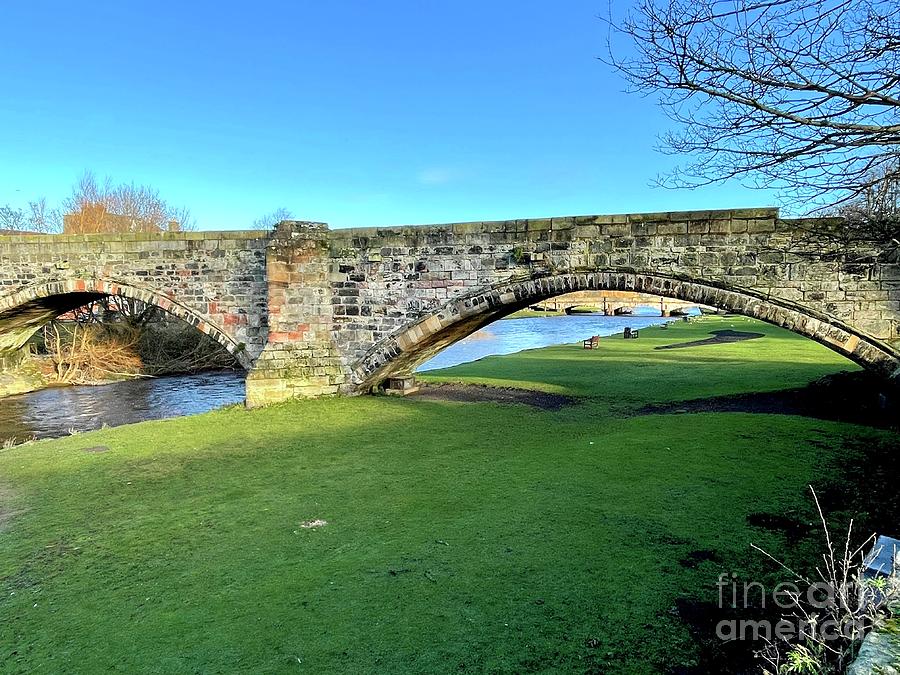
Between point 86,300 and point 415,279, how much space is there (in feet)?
32.8

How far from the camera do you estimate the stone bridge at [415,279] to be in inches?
317

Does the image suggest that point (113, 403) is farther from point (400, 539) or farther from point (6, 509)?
point (400, 539)

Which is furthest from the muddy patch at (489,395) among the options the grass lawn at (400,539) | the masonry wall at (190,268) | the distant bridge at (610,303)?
the distant bridge at (610,303)

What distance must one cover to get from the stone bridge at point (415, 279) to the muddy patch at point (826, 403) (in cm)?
66

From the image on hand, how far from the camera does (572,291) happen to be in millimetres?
9820

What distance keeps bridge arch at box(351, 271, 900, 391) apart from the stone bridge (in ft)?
0.07

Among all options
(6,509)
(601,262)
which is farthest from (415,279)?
(6,509)

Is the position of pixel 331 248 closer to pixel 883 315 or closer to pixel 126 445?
pixel 126 445

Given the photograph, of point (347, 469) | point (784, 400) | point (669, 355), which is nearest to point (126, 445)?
point (347, 469)

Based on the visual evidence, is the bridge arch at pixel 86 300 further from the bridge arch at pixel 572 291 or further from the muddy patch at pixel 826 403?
the muddy patch at pixel 826 403

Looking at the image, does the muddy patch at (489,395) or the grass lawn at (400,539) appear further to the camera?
the muddy patch at (489,395)

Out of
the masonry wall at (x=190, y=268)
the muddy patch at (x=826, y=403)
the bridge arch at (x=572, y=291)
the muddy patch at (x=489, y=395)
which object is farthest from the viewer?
the masonry wall at (x=190, y=268)

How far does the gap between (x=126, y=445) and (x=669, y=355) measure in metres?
14.7

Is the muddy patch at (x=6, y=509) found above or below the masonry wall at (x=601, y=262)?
below
